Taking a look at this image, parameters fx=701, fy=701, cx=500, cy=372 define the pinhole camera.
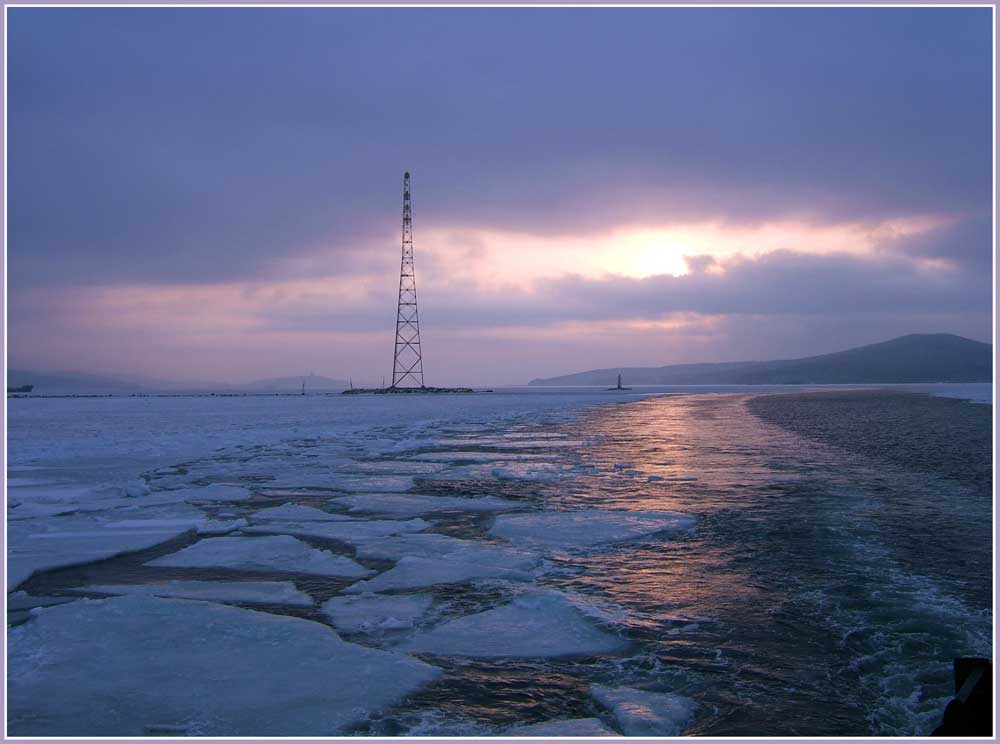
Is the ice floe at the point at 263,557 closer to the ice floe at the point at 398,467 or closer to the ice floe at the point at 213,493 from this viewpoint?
the ice floe at the point at 213,493

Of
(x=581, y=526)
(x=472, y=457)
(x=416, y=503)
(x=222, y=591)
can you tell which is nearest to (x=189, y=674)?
(x=222, y=591)

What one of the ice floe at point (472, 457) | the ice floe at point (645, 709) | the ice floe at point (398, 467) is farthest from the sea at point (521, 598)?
the ice floe at point (472, 457)

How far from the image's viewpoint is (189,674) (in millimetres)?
4395

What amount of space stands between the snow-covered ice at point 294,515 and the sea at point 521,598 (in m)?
0.09

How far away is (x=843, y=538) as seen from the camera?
303 inches

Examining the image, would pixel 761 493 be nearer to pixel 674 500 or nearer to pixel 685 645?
pixel 674 500

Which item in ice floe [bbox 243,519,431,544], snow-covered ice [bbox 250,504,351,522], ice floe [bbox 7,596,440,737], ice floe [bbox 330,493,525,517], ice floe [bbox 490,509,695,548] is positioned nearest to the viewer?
ice floe [bbox 7,596,440,737]

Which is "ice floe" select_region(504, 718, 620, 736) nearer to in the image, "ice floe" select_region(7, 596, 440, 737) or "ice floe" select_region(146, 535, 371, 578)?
"ice floe" select_region(7, 596, 440, 737)

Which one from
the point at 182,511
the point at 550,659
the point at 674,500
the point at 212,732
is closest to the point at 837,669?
the point at 550,659

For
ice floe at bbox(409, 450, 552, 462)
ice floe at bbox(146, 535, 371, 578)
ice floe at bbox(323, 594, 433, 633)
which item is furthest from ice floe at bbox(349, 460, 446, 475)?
ice floe at bbox(323, 594, 433, 633)

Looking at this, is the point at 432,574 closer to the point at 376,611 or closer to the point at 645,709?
the point at 376,611

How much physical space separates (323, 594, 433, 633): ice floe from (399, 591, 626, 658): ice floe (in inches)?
12.4

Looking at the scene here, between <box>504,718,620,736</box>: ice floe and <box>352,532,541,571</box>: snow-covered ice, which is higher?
<box>352,532,541,571</box>: snow-covered ice

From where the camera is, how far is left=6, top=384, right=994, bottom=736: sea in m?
3.99
